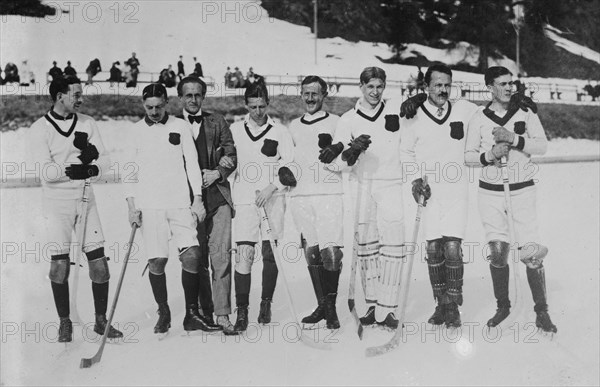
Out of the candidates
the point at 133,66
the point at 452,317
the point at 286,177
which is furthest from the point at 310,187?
the point at 133,66

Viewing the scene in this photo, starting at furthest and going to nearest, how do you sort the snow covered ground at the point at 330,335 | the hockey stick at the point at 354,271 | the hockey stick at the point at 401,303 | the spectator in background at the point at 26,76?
the spectator in background at the point at 26,76, the hockey stick at the point at 354,271, the hockey stick at the point at 401,303, the snow covered ground at the point at 330,335

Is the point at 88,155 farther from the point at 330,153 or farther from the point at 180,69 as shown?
the point at 330,153

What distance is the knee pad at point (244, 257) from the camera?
13.9ft

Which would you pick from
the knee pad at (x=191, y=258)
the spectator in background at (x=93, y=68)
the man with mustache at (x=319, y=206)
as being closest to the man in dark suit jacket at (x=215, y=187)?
the knee pad at (x=191, y=258)

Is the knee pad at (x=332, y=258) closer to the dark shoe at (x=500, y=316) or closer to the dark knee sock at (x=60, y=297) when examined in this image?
the dark shoe at (x=500, y=316)

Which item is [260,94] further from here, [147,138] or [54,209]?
[54,209]

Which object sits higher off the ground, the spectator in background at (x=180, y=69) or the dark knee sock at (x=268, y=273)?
the spectator in background at (x=180, y=69)

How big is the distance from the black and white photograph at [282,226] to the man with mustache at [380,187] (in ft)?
0.04

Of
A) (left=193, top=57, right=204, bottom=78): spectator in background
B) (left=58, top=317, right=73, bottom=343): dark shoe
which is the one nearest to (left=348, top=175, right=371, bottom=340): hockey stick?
(left=193, top=57, right=204, bottom=78): spectator in background

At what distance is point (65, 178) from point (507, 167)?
2.90 m

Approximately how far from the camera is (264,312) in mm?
4352

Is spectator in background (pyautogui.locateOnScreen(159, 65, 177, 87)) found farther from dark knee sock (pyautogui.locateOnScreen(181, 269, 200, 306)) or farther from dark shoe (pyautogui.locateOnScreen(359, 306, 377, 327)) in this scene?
dark shoe (pyautogui.locateOnScreen(359, 306, 377, 327))

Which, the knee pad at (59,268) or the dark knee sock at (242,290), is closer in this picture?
the knee pad at (59,268)

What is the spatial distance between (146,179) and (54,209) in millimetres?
627
